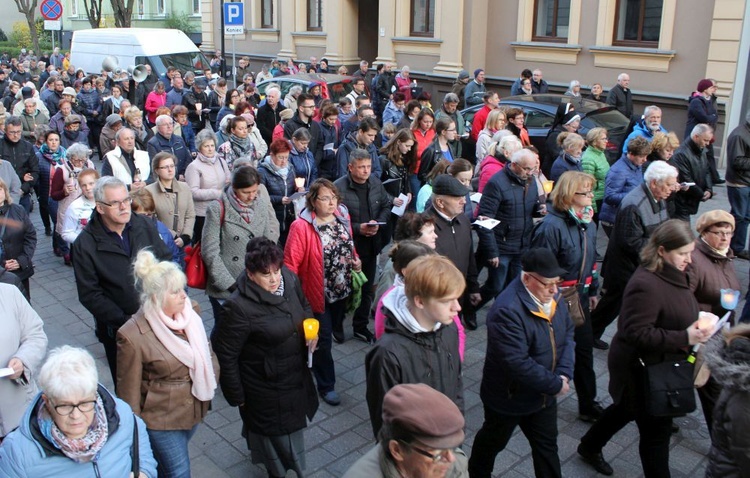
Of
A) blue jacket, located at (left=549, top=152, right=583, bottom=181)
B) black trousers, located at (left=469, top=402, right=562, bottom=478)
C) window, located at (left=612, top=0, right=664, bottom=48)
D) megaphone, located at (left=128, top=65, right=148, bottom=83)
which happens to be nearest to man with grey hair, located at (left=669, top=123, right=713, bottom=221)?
blue jacket, located at (left=549, top=152, right=583, bottom=181)

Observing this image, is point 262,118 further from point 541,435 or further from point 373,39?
point 373,39

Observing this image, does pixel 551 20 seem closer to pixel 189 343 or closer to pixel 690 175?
pixel 690 175

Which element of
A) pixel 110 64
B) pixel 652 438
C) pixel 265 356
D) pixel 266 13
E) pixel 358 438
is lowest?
pixel 358 438

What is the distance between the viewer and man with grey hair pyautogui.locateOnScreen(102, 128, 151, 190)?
8320 millimetres

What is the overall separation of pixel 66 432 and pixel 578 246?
377 centimetres

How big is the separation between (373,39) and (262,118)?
15.2 meters

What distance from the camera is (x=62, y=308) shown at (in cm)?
796

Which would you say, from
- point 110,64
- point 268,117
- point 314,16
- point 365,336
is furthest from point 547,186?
point 314,16

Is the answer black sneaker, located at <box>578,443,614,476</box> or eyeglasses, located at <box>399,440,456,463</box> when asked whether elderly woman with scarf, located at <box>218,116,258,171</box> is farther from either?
eyeglasses, located at <box>399,440,456,463</box>

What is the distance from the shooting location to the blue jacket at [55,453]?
305 cm

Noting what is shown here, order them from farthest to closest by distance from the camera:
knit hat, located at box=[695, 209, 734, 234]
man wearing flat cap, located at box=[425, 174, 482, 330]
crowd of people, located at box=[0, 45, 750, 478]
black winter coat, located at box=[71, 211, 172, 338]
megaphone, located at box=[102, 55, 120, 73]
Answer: megaphone, located at box=[102, 55, 120, 73], man wearing flat cap, located at box=[425, 174, 482, 330], knit hat, located at box=[695, 209, 734, 234], black winter coat, located at box=[71, 211, 172, 338], crowd of people, located at box=[0, 45, 750, 478]

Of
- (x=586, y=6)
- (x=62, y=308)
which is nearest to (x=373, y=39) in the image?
(x=586, y=6)

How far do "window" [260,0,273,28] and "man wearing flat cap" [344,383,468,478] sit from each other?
91.9ft

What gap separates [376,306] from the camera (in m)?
4.62
